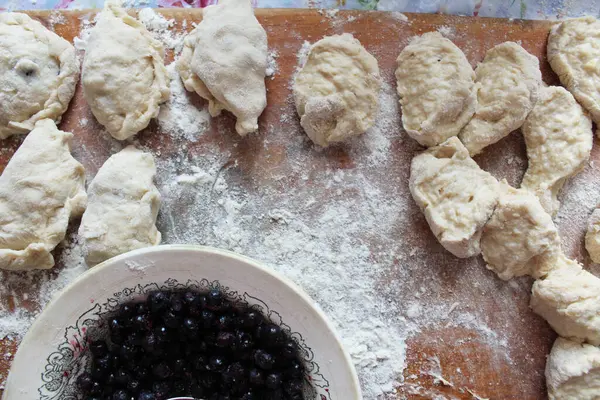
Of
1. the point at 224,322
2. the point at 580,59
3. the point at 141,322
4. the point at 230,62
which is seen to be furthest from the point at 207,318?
the point at 580,59

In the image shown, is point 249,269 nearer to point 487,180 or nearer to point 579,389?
point 487,180

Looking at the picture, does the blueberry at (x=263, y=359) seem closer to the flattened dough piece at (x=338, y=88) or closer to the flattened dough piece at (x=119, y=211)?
the flattened dough piece at (x=119, y=211)

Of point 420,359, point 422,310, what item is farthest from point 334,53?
point 420,359

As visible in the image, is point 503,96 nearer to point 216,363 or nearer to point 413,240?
point 413,240

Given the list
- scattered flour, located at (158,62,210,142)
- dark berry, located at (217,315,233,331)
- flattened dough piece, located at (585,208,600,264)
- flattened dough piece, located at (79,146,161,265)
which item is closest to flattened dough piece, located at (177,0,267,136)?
scattered flour, located at (158,62,210,142)

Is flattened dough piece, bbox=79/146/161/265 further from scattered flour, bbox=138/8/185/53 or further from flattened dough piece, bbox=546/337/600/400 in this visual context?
flattened dough piece, bbox=546/337/600/400

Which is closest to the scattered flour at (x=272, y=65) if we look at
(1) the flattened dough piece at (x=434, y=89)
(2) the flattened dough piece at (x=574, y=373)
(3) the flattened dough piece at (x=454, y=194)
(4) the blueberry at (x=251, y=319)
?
(1) the flattened dough piece at (x=434, y=89)
